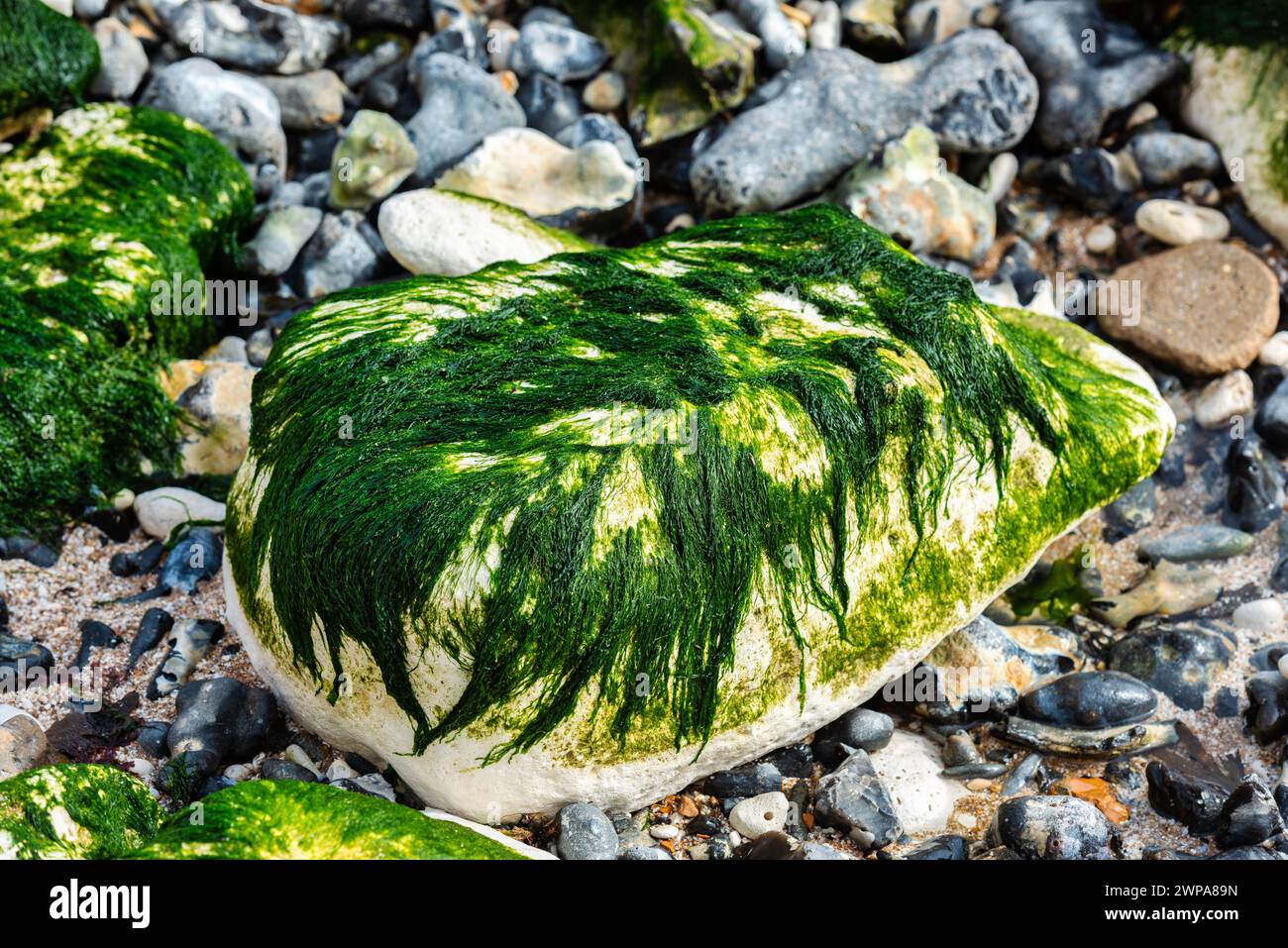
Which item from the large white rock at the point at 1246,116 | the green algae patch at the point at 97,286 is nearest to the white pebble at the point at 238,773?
the green algae patch at the point at 97,286

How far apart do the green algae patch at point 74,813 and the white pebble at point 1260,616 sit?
4.26 metres

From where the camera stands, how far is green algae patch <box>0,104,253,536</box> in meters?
5.60

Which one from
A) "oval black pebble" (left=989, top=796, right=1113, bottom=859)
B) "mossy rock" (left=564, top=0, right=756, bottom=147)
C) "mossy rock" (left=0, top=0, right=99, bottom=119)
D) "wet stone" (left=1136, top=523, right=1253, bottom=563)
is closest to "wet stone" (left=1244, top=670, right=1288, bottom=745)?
"wet stone" (left=1136, top=523, right=1253, bottom=563)

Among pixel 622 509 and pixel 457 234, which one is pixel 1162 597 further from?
pixel 457 234

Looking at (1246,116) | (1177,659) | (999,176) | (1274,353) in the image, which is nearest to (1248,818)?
(1177,659)

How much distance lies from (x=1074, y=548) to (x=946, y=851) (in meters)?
1.84

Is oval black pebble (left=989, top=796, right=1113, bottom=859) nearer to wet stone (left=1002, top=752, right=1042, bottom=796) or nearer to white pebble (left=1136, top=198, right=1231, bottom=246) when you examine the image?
wet stone (left=1002, top=752, right=1042, bottom=796)

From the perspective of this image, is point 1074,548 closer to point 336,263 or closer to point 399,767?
point 399,767

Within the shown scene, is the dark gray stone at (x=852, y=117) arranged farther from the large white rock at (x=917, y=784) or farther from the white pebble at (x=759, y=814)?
the white pebble at (x=759, y=814)

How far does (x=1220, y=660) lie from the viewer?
5199 mm

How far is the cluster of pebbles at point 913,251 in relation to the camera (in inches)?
179

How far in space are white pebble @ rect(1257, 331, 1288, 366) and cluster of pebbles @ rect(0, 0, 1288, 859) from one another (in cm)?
2

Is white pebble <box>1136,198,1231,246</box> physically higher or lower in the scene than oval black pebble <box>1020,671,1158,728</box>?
higher
